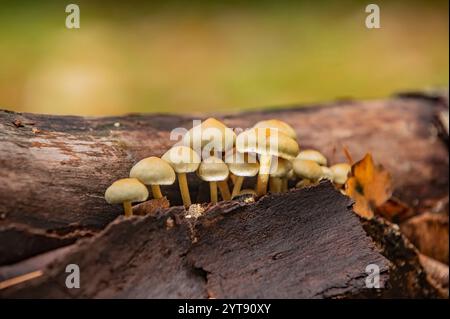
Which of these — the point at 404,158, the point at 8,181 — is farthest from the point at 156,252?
the point at 404,158

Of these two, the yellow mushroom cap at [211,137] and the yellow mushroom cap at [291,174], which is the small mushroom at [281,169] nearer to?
the yellow mushroom cap at [291,174]

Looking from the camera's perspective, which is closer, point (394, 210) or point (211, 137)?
point (211, 137)

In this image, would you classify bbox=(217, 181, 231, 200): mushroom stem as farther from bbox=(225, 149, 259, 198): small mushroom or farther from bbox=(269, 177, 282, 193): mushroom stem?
bbox=(269, 177, 282, 193): mushroom stem

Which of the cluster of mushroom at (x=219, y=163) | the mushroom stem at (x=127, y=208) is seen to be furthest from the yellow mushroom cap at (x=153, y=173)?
the mushroom stem at (x=127, y=208)

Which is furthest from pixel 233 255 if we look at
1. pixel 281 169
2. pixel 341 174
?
pixel 341 174

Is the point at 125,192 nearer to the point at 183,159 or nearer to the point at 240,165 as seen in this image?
the point at 183,159

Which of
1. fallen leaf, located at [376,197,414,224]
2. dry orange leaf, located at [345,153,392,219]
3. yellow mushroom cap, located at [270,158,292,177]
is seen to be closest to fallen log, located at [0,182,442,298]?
yellow mushroom cap, located at [270,158,292,177]
